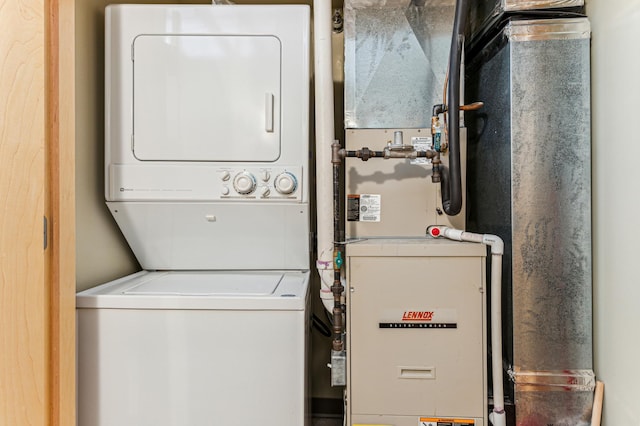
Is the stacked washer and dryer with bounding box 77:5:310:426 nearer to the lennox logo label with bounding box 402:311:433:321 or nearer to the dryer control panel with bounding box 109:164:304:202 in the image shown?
the dryer control panel with bounding box 109:164:304:202

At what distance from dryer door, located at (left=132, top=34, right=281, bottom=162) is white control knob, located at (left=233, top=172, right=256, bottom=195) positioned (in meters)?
0.08

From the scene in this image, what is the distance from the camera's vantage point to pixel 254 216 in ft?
4.51

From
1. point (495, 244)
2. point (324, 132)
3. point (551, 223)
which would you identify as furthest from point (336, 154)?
point (551, 223)

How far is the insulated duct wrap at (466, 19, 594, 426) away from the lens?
3.85 feet

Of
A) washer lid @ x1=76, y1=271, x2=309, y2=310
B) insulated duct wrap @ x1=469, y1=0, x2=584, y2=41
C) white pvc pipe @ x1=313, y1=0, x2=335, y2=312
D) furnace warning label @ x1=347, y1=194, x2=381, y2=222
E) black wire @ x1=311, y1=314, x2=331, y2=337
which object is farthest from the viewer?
black wire @ x1=311, y1=314, x2=331, y2=337

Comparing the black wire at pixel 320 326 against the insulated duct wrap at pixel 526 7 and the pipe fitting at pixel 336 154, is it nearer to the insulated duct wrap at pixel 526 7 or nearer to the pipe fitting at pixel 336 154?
the pipe fitting at pixel 336 154

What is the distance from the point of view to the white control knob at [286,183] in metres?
1.29

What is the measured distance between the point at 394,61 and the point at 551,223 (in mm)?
881

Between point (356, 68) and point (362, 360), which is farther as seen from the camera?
point (356, 68)

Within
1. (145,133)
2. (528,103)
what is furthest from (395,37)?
(145,133)

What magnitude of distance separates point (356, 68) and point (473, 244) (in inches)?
34.0

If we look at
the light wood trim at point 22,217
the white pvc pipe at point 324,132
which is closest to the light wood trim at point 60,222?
the light wood trim at point 22,217

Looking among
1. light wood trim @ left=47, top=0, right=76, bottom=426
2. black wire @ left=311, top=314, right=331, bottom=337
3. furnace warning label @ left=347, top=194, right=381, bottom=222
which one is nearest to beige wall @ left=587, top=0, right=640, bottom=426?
furnace warning label @ left=347, top=194, right=381, bottom=222

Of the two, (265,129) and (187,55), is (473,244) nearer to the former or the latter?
(265,129)
